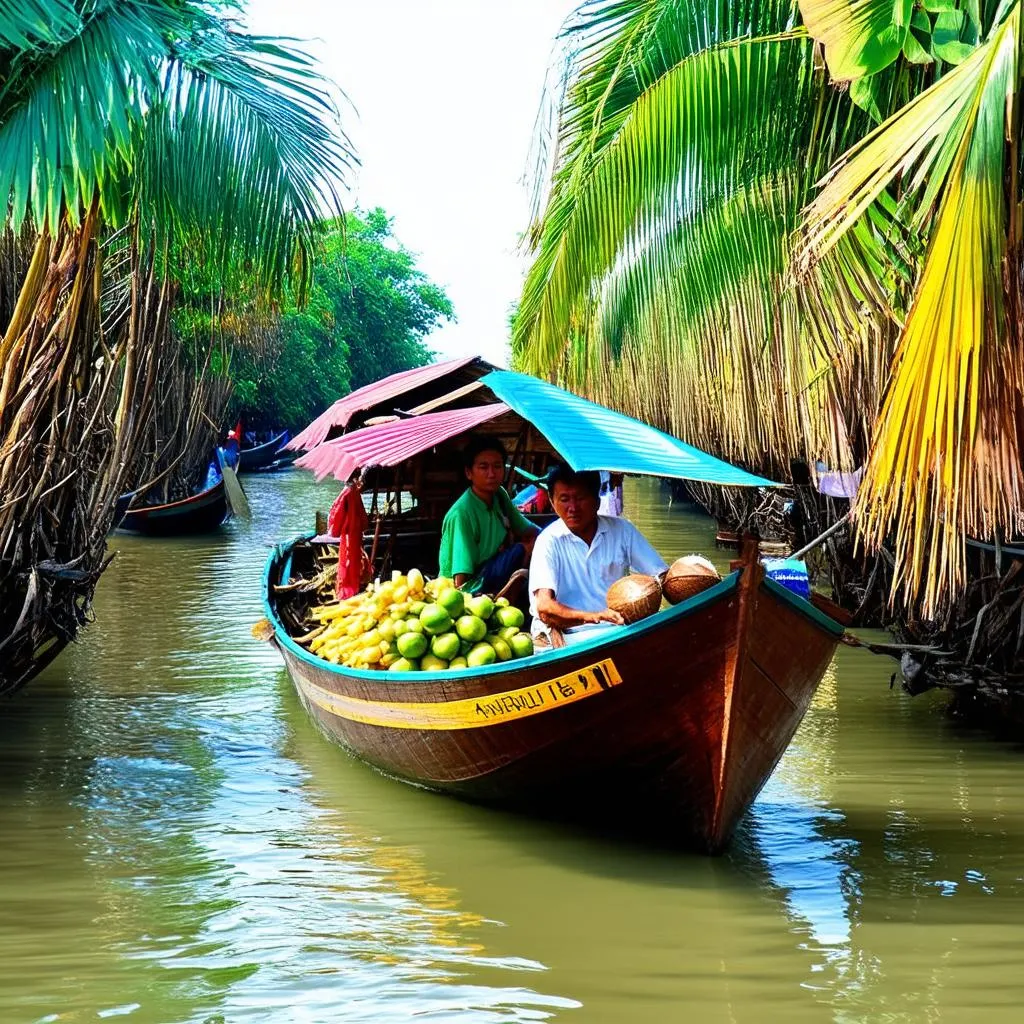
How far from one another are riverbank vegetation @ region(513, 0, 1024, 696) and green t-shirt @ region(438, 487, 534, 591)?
37.3 inches

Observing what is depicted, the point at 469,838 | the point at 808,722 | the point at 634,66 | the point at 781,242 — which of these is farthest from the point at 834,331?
the point at 469,838

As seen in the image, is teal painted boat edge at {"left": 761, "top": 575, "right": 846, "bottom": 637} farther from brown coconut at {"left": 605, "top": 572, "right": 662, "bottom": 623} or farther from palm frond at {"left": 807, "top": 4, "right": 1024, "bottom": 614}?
palm frond at {"left": 807, "top": 4, "right": 1024, "bottom": 614}

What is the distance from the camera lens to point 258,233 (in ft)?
20.0

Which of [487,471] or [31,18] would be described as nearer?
[31,18]

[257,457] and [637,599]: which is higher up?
[257,457]

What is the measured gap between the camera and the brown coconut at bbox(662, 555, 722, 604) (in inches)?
206

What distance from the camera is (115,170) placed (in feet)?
20.5

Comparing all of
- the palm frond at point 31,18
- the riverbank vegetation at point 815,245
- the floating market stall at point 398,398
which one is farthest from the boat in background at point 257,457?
the palm frond at point 31,18

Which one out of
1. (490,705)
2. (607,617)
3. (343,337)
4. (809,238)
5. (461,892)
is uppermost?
(343,337)

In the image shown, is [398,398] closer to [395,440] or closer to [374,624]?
[395,440]

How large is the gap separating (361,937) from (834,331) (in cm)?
396

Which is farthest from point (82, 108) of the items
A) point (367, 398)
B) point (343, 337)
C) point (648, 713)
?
point (343, 337)

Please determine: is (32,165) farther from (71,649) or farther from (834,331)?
(71,649)

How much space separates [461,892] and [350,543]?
3589 mm
